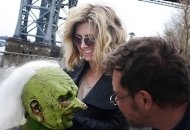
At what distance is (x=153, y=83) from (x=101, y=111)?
0.39 m

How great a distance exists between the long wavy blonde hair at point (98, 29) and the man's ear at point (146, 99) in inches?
16.5

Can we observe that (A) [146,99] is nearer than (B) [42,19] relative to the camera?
Yes

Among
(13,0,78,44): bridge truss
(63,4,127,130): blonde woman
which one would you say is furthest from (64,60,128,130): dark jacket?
(13,0,78,44): bridge truss

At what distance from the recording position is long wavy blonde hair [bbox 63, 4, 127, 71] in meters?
1.85

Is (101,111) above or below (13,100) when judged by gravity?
below

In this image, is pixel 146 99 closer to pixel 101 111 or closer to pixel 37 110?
pixel 101 111

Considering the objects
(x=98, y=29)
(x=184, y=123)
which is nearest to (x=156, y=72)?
(x=184, y=123)

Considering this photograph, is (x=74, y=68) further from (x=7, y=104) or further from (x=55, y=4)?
(x=55, y=4)

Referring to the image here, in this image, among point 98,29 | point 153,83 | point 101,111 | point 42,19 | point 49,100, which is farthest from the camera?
point 42,19

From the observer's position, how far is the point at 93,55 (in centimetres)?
188

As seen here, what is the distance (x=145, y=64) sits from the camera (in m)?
1.48

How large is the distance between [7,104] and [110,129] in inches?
21.7

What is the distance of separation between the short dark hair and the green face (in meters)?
0.29

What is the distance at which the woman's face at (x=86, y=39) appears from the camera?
189 centimetres
